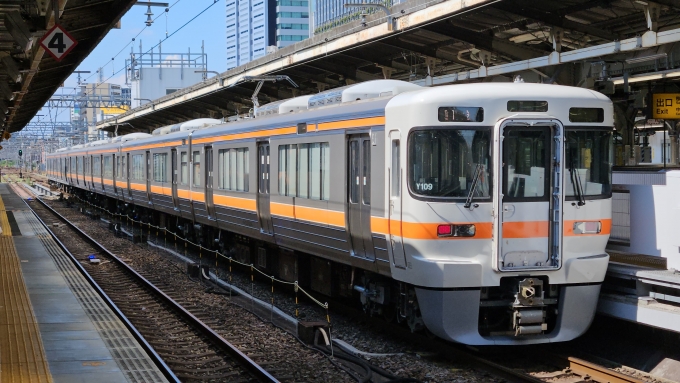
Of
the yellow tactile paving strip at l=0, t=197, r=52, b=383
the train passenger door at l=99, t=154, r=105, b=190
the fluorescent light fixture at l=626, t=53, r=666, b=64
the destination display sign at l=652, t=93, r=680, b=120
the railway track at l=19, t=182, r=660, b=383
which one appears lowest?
the railway track at l=19, t=182, r=660, b=383

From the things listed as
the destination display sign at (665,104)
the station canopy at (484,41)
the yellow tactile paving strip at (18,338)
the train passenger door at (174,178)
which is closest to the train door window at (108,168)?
the station canopy at (484,41)

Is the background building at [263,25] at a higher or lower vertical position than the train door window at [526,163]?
higher

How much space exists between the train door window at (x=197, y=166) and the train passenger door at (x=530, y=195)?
10.4 metres

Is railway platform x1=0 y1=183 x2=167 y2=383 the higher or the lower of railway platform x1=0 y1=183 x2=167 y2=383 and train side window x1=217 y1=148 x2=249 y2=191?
the lower

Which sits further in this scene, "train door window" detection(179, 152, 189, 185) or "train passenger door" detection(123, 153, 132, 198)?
"train passenger door" detection(123, 153, 132, 198)

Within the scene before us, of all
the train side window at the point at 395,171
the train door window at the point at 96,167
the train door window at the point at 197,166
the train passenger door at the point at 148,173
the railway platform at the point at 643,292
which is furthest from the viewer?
the train door window at the point at 96,167

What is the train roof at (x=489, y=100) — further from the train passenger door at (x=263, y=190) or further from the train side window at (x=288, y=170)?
the train passenger door at (x=263, y=190)

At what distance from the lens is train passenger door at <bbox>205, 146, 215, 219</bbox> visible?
17531 mm

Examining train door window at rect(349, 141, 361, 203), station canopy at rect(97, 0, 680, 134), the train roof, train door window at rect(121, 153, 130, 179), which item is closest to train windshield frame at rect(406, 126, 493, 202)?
the train roof

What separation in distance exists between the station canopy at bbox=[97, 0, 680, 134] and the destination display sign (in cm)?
126

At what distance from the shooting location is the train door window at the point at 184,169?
19.5m

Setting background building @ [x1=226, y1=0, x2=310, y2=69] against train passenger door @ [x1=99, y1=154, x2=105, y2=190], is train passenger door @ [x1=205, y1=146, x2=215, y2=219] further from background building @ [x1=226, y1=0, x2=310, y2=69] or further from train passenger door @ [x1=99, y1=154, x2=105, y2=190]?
background building @ [x1=226, y1=0, x2=310, y2=69]

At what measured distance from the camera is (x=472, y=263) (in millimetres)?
8859

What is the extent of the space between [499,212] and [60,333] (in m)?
5.35
